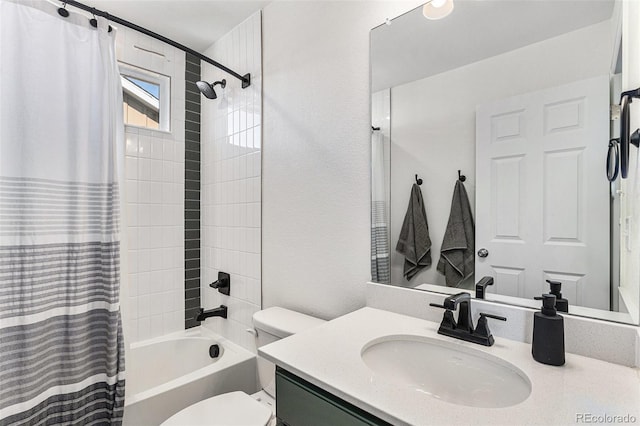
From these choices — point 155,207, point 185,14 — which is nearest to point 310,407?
point 155,207

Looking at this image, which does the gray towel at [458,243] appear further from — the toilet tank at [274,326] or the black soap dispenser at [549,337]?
the toilet tank at [274,326]

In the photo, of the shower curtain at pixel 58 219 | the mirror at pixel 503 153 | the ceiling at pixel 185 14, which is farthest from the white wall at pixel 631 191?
the shower curtain at pixel 58 219

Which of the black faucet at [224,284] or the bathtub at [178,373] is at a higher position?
the black faucet at [224,284]

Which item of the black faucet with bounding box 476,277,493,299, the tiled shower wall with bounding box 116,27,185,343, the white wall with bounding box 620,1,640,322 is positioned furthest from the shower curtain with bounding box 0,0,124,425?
the white wall with bounding box 620,1,640,322

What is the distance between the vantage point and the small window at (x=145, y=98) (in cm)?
210

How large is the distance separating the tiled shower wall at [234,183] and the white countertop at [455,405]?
101 cm

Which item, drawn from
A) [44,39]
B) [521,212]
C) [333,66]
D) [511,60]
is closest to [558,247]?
[521,212]

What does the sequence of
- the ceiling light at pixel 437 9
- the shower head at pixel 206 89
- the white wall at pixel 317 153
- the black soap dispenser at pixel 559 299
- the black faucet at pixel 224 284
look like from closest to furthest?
the black soap dispenser at pixel 559 299
the ceiling light at pixel 437 9
the white wall at pixel 317 153
the shower head at pixel 206 89
the black faucet at pixel 224 284

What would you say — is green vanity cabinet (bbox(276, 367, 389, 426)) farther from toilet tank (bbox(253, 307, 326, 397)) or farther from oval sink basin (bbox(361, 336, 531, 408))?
toilet tank (bbox(253, 307, 326, 397))

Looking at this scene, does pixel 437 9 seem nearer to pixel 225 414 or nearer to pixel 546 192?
pixel 546 192

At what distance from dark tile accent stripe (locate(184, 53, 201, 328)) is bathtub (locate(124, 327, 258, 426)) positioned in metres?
0.21

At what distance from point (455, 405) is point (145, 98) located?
247 centimetres

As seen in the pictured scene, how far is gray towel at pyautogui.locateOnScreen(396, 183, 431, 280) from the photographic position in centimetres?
120

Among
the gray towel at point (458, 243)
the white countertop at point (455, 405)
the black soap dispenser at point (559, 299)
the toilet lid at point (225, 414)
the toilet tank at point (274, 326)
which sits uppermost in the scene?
the gray towel at point (458, 243)
